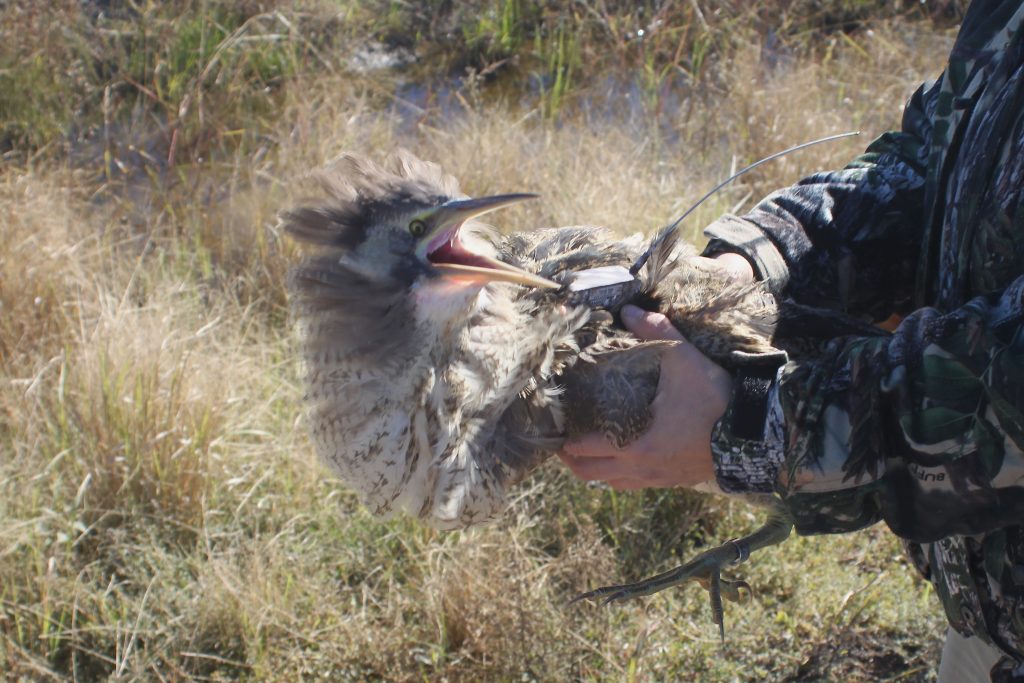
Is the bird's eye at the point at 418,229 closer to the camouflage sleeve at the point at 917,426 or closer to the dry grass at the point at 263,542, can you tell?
the camouflage sleeve at the point at 917,426

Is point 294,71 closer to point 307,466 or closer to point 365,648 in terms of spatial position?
point 307,466

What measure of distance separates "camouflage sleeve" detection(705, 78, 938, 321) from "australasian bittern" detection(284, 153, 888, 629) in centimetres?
15

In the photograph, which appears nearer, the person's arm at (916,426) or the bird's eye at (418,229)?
the person's arm at (916,426)

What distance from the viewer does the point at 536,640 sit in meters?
3.48

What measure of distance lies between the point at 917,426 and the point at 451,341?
1.07m

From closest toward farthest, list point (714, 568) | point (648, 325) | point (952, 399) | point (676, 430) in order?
point (952, 399)
point (676, 430)
point (648, 325)
point (714, 568)

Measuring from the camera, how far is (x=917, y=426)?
168 centimetres

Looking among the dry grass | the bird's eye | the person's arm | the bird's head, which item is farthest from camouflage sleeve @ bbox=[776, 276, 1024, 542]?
the dry grass

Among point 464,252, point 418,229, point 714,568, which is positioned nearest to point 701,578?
point 714,568

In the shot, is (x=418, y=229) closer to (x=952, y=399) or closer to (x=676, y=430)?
(x=676, y=430)

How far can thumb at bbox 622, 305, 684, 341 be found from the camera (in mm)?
2267

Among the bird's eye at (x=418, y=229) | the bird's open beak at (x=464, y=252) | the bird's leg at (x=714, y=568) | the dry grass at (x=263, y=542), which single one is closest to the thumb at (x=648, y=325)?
the bird's open beak at (x=464, y=252)

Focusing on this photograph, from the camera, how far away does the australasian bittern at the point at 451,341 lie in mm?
2293

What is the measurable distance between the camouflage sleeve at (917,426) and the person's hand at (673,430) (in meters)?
0.18
